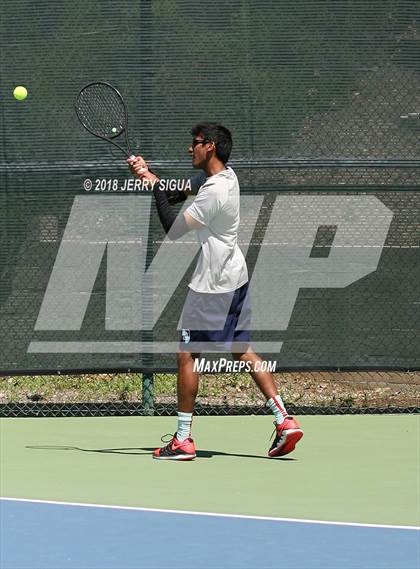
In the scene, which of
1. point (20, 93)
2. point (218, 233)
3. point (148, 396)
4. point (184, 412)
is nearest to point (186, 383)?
point (184, 412)

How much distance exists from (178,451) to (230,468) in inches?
14.3

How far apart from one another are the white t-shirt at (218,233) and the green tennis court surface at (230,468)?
93 centimetres

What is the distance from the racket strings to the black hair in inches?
49.9

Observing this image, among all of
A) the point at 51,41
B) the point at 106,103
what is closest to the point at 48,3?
the point at 51,41

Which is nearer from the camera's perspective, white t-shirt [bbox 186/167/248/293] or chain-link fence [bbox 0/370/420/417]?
white t-shirt [bbox 186/167/248/293]

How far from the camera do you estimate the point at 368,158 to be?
8891 mm

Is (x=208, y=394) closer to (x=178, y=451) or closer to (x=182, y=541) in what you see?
(x=178, y=451)

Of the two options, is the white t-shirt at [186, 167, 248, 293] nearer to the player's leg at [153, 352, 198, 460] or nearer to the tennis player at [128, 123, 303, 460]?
the tennis player at [128, 123, 303, 460]

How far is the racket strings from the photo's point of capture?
8.50 metres

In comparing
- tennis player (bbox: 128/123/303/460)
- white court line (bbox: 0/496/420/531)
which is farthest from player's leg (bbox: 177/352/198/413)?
white court line (bbox: 0/496/420/531)

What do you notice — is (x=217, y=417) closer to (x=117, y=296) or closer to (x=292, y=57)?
(x=117, y=296)

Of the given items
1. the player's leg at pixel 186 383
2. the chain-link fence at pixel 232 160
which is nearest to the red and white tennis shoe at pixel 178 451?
the player's leg at pixel 186 383

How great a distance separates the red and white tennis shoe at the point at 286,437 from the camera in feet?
23.5

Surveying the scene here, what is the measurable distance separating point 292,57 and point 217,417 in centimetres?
236
